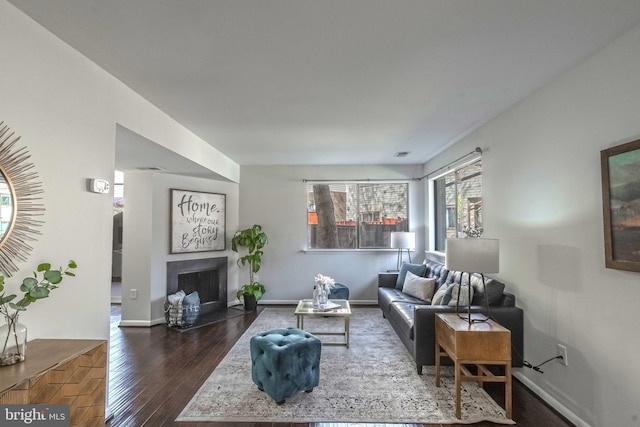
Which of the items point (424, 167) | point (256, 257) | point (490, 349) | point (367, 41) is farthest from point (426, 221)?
point (367, 41)

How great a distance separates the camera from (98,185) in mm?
2207

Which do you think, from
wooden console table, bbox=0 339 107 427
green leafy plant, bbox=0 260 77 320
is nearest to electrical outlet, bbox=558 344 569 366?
wooden console table, bbox=0 339 107 427

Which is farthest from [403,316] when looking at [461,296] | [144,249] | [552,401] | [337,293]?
[144,249]

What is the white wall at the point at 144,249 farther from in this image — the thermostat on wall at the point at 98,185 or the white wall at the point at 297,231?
the thermostat on wall at the point at 98,185

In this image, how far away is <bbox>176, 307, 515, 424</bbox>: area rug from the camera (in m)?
2.31

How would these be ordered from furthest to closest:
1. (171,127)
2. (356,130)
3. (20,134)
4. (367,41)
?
(356,130), (171,127), (367,41), (20,134)

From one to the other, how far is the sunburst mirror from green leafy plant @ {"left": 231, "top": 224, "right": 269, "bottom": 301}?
367cm

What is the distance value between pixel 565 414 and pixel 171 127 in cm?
409

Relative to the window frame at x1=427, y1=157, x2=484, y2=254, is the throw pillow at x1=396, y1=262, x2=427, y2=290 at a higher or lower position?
lower

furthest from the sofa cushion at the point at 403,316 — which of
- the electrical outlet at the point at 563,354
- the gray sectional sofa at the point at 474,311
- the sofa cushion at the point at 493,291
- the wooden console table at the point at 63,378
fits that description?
the wooden console table at the point at 63,378

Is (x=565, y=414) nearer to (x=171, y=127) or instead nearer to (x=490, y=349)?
(x=490, y=349)

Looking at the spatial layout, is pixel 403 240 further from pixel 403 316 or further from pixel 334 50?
pixel 334 50

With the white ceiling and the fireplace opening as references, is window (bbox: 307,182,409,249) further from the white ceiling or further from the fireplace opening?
the white ceiling

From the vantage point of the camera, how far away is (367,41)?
1929 mm
